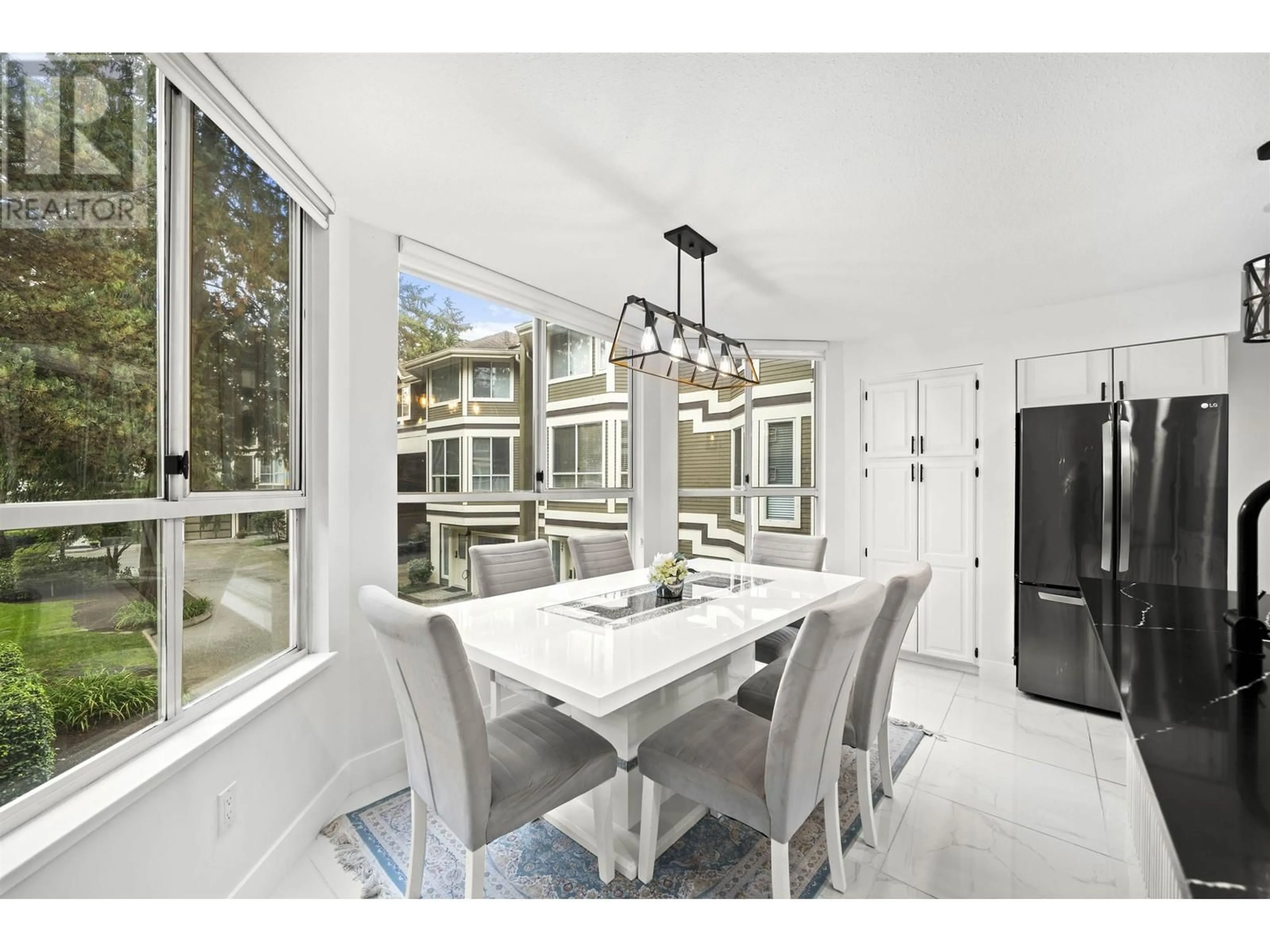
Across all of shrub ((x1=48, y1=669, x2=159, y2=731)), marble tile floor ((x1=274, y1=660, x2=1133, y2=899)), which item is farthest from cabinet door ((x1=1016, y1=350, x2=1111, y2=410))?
shrub ((x1=48, y1=669, x2=159, y2=731))

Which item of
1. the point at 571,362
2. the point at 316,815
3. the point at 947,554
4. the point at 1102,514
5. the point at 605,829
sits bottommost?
the point at 316,815

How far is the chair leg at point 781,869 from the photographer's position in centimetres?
139

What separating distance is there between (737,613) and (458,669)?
3.88 feet

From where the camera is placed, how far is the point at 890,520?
407cm

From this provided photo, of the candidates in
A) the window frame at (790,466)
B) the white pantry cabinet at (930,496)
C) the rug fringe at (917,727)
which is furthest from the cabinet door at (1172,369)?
the rug fringe at (917,727)

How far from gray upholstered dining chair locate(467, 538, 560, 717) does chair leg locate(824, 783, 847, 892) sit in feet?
3.94

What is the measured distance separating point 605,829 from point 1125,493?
3.35m

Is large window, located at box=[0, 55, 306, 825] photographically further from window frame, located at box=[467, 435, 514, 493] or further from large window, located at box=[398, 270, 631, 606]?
window frame, located at box=[467, 435, 514, 493]

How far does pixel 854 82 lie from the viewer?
1.46m

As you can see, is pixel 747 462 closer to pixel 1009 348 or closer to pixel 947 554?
pixel 947 554

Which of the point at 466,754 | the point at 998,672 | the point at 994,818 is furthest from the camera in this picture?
the point at 998,672

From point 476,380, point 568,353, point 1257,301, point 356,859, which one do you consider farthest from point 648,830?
point 568,353

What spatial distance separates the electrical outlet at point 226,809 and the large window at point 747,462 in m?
3.34
